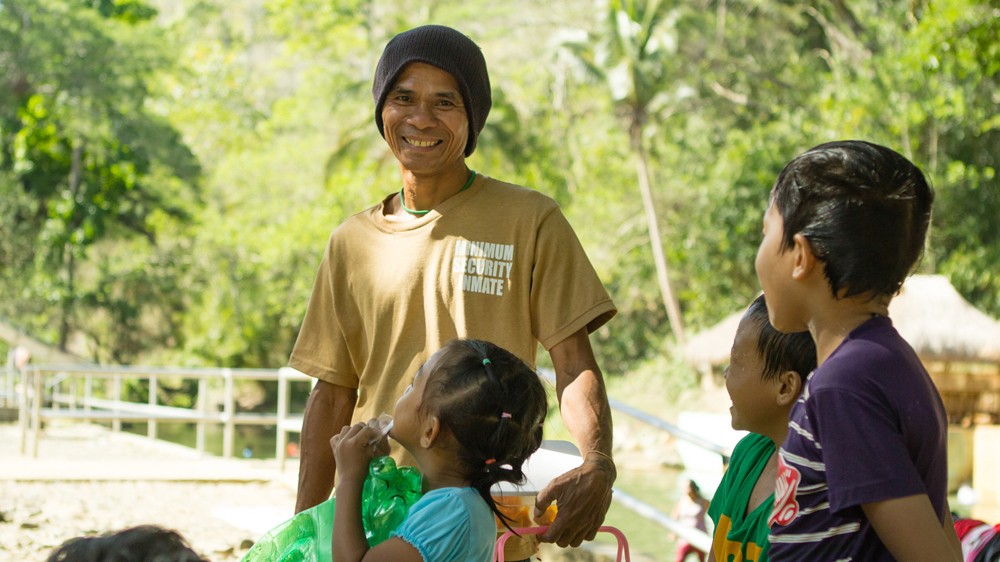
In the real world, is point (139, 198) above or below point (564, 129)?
below

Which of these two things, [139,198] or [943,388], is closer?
[943,388]

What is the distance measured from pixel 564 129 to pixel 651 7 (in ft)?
16.5

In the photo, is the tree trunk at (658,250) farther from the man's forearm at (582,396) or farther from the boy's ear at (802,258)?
the boy's ear at (802,258)

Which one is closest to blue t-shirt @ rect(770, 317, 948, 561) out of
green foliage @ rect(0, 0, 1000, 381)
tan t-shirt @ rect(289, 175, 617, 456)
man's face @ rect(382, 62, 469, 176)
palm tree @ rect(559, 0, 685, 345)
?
tan t-shirt @ rect(289, 175, 617, 456)

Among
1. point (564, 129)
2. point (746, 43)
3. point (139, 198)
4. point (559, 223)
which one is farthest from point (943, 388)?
point (139, 198)

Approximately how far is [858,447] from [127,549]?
96 cm

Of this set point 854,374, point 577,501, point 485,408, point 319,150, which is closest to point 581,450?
point 577,501

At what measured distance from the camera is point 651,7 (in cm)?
2684

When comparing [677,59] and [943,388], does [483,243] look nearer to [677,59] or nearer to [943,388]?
[943,388]

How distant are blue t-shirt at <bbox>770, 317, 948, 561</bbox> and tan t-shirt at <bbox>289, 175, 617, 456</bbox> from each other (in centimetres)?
96

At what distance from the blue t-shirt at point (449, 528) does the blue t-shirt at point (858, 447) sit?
0.62 metres

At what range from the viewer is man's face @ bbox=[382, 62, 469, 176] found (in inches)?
110

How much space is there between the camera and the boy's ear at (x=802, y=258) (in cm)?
173

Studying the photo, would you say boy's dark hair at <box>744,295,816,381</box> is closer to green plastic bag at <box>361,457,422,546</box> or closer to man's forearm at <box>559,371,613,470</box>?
man's forearm at <box>559,371,613,470</box>
